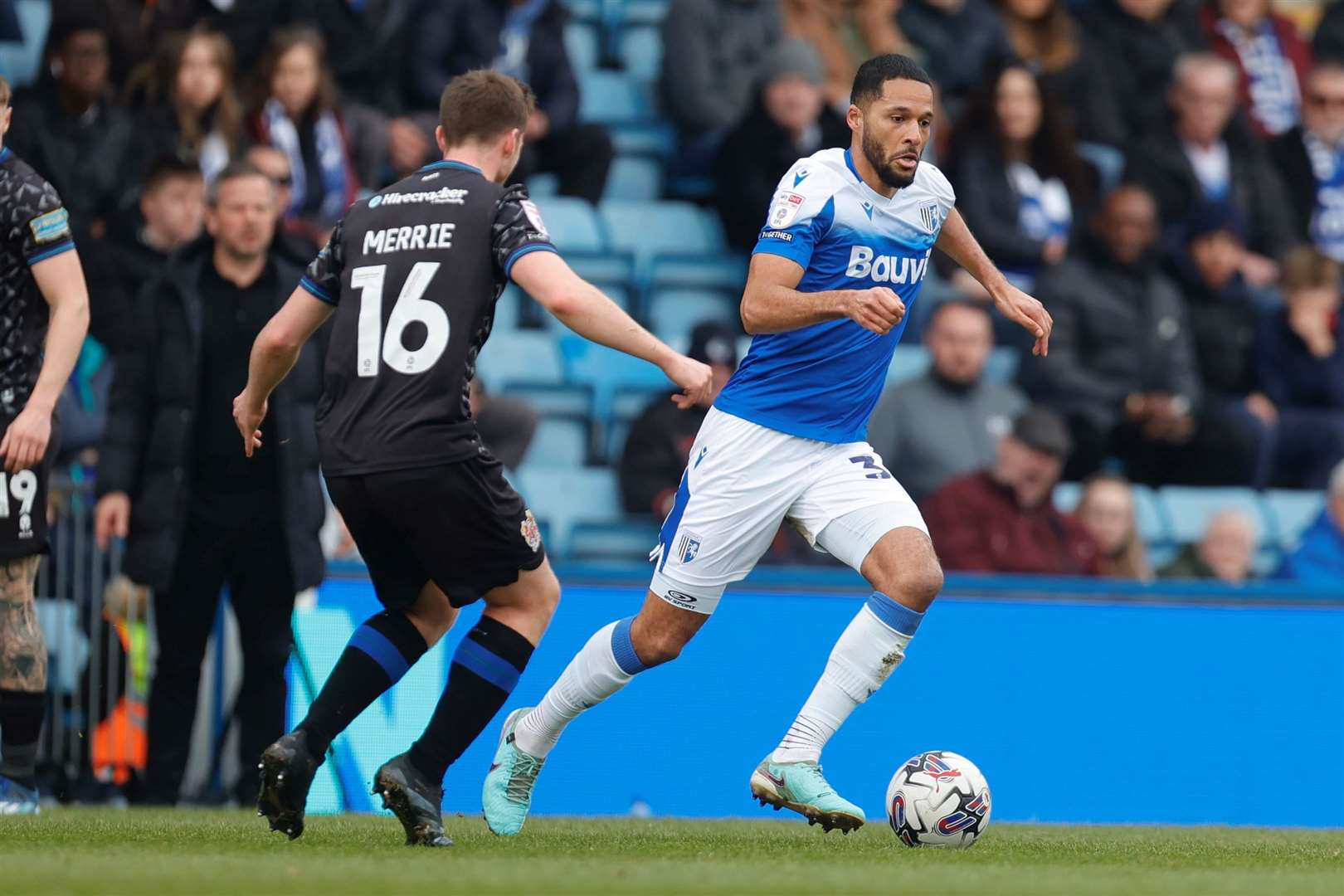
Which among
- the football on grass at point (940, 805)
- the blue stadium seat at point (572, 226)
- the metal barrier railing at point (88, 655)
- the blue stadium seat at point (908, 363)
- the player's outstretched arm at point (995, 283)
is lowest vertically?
the metal barrier railing at point (88, 655)

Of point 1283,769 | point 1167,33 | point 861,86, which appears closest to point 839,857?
point 861,86

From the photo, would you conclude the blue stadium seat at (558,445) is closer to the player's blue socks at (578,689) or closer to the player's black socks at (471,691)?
the player's blue socks at (578,689)

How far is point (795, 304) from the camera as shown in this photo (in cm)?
624

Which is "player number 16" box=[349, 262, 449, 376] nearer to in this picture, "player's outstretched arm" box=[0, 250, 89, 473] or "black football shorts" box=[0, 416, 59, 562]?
"player's outstretched arm" box=[0, 250, 89, 473]

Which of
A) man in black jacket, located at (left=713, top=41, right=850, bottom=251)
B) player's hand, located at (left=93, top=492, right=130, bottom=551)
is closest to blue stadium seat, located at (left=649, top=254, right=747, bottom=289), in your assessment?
man in black jacket, located at (left=713, top=41, right=850, bottom=251)

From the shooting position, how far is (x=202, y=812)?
785cm

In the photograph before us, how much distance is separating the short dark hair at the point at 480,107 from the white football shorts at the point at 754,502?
1.35 meters

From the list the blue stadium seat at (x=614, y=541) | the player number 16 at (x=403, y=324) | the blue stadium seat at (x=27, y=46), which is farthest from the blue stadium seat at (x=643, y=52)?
the player number 16 at (x=403, y=324)

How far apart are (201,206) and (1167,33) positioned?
805 cm

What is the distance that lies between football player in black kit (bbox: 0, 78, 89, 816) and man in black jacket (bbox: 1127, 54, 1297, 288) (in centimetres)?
869

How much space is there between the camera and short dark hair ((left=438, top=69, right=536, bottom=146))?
19.9 ft

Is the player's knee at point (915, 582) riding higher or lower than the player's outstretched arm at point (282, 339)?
lower

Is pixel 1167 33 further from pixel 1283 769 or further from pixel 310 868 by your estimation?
pixel 310 868

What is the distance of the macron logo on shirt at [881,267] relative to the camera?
6629mm
